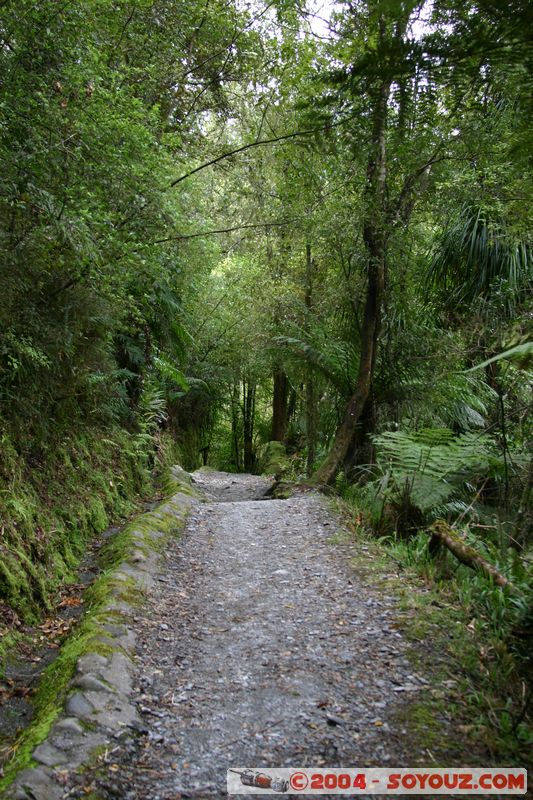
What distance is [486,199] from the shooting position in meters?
5.79

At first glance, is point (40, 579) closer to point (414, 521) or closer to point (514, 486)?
point (414, 521)

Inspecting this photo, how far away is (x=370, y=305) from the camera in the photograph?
705cm

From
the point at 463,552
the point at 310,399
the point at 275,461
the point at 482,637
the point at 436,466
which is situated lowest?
the point at 275,461

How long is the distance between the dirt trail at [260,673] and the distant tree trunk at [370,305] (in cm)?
245

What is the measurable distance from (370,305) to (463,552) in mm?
4125

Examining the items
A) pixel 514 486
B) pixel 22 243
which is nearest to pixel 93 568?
pixel 22 243

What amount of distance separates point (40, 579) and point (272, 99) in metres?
5.93

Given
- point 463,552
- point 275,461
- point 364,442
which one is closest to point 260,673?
point 463,552

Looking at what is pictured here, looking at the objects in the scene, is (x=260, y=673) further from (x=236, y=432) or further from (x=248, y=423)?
(x=236, y=432)

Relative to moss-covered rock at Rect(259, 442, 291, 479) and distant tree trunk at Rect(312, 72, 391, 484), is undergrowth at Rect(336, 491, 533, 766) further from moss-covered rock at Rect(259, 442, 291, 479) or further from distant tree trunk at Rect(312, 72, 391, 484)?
moss-covered rock at Rect(259, 442, 291, 479)

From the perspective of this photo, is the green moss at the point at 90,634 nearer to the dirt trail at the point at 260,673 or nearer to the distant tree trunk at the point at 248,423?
the dirt trail at the point at 260,673

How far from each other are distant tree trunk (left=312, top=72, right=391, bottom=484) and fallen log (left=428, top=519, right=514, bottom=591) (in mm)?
3104

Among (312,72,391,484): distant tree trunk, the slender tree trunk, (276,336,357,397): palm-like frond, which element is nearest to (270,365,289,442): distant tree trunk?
the slender tree trunk

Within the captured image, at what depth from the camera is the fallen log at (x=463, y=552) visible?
3.08m
